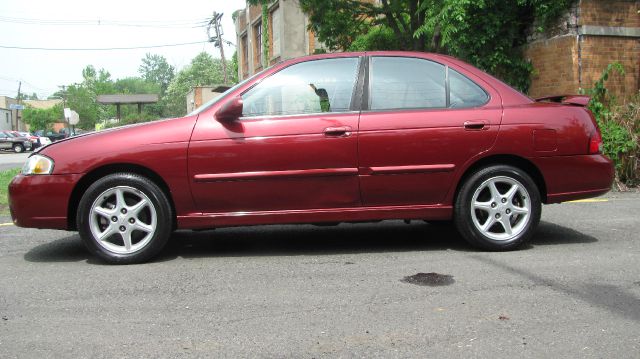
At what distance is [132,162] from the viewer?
4402 mm

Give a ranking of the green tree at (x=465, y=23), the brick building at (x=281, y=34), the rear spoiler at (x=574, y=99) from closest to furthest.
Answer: the rear spoiler at (x=574, y=99), the green tree at (x=465, y=23), the brick building at (x=281, y=34)

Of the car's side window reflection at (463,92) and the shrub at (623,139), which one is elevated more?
the car's side window reflection at (463,92)

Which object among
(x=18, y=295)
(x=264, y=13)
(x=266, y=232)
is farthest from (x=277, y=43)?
(x=18, y=295)

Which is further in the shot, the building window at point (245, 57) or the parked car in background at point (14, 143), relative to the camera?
the parked car in background at point (14, 143)

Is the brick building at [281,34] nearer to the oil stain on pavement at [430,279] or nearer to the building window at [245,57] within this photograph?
the building window at [245,57]

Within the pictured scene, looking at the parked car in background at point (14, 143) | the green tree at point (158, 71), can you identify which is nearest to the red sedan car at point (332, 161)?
the parked car in background at point (14, 143)

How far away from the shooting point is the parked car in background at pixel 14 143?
41.9 metres

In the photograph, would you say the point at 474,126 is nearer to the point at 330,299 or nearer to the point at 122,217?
the point at 330,299

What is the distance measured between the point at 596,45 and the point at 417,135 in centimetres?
738

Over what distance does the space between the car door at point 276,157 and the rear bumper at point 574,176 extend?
1.63 m

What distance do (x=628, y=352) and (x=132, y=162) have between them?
139 inches

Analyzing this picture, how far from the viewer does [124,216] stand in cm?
445

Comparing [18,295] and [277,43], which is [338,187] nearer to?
[18,295]

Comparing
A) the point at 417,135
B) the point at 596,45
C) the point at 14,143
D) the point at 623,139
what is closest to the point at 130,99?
the point at 14,143
